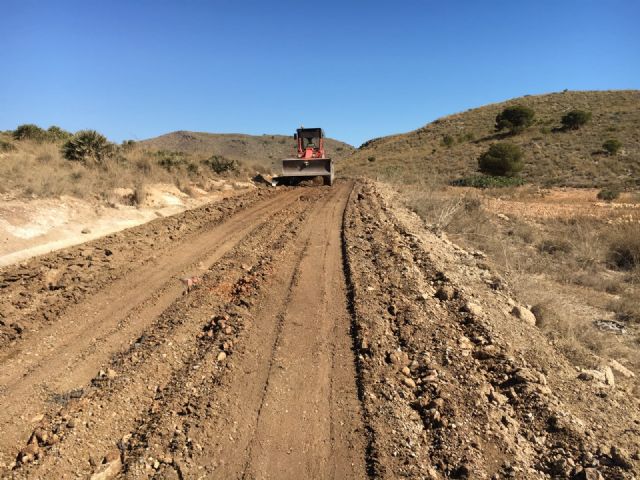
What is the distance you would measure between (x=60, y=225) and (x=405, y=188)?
51.1 ft

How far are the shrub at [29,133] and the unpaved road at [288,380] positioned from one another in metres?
14.7

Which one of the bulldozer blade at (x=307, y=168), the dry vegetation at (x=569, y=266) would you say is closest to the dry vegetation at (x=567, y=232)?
the dry vegetation at (x=569, y=266)

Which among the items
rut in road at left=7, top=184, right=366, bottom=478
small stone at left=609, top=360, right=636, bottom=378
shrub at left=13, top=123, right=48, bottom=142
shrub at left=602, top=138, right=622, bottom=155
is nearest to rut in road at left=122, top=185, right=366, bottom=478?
rut in road at left=7, top=184, right=366, bottom=478

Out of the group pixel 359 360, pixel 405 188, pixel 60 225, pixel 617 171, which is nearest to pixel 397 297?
pixel 359 360

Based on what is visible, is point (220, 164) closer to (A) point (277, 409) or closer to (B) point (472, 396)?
(A) point (277, 409)

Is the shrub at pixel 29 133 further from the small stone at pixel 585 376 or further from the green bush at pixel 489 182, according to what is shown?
the green bush at pixel 489 182

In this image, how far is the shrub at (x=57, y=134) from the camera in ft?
64.7

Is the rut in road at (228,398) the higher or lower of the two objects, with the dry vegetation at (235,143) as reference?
lower

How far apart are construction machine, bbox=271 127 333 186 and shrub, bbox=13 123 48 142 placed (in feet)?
35.8

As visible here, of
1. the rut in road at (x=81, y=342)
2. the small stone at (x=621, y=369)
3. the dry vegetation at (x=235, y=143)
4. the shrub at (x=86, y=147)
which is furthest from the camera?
the dry vegetation at (x=235, y=143)

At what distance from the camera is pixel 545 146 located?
4100cm

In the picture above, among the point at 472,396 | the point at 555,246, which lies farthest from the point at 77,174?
the point at 555,246

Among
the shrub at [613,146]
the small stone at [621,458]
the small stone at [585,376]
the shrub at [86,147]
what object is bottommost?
the small stone at [585,376]

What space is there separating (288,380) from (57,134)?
72.6 ft
